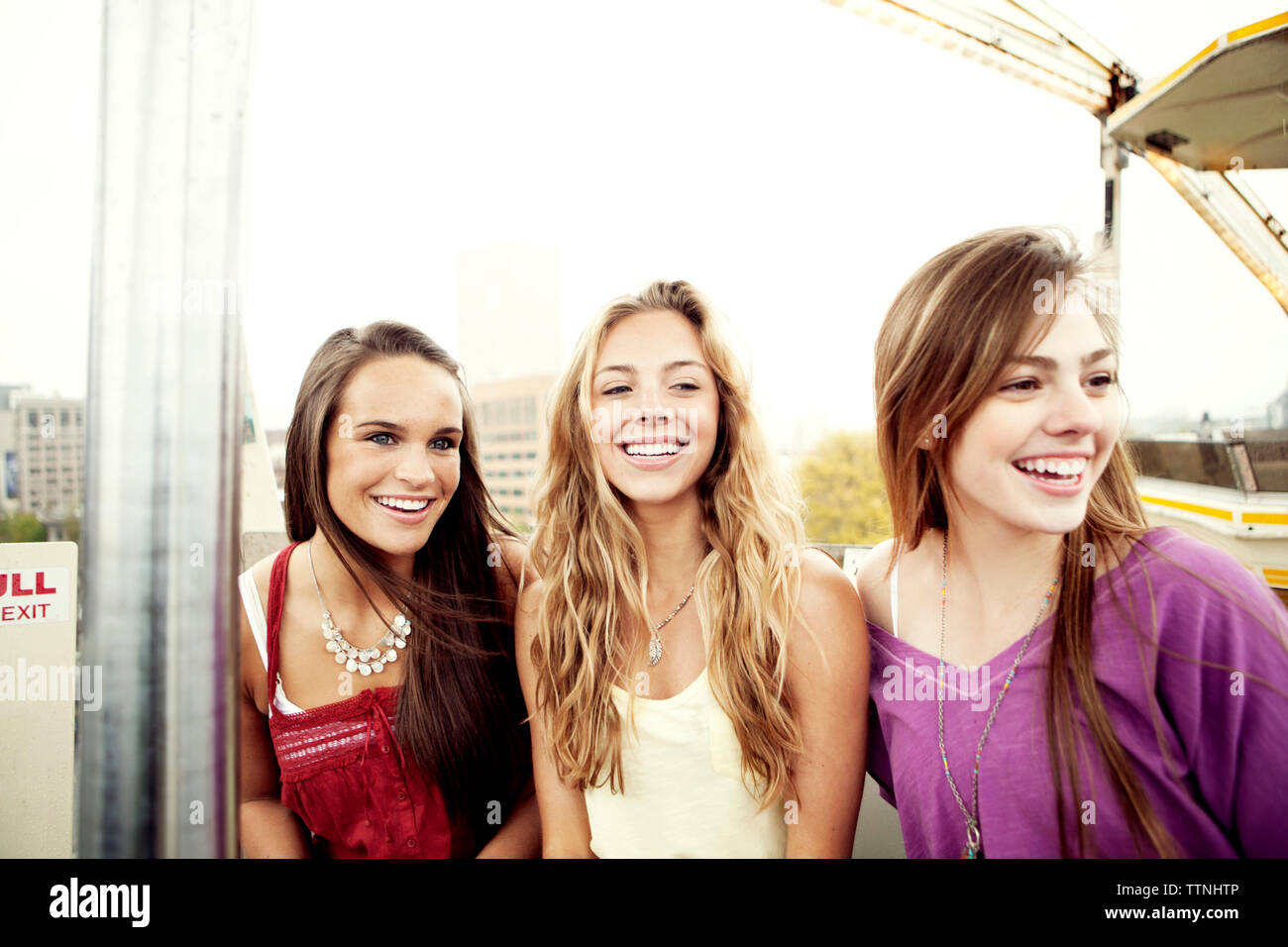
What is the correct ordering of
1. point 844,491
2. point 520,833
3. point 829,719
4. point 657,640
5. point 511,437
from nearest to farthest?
point 829,719, point 657,640, point 520,833, point 511,437, point 844,491

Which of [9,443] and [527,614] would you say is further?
[527,614]

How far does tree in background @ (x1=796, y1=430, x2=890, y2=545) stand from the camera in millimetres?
1680

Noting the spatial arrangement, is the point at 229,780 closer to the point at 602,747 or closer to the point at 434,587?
the point at 434,587

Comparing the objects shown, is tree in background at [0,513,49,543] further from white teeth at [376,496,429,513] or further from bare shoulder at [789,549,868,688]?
bare shoulder at [789,549,868,688]

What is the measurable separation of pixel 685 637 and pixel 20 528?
157 cm

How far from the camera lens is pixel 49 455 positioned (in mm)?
1558

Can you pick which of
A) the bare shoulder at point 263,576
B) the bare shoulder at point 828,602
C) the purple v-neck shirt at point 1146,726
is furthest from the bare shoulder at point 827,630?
the bare shoulder at point 263,576

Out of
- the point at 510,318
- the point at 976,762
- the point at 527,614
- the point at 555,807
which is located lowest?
the point at 555,807

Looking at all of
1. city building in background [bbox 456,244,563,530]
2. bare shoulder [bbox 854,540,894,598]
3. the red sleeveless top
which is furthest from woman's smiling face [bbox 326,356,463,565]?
bare shoulder [bbox 854,540,894,598]

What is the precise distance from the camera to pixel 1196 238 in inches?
60.2

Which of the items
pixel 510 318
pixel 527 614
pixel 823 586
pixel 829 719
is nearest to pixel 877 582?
pixel 823 586

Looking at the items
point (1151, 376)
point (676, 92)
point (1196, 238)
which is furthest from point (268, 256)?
point (1196, 238)

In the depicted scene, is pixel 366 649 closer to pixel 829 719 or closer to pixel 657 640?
pixel 657 640
